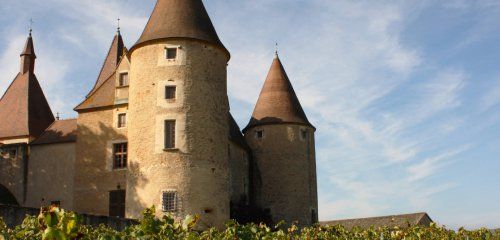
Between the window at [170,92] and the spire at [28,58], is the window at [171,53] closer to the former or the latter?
the window at [170,92]

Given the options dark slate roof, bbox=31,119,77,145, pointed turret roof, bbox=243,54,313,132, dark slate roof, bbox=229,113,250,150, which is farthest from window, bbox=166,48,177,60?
pointed turret roof, bbox=243,54,313,132

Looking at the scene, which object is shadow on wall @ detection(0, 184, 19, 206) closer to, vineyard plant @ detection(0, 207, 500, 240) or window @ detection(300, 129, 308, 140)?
window @ detection(300, 129, 308, 140)

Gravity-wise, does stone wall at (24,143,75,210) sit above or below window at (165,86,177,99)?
below

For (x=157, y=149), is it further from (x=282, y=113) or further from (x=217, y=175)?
(x=282, y=113)

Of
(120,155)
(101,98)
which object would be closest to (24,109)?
(101,98)

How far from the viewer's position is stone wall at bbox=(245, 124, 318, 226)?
28984mm

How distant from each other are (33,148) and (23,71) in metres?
7.27

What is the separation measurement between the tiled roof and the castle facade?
68 millimetres

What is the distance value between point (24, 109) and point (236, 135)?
10231 millimetres

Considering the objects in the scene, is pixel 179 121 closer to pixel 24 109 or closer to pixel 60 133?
pixel 60 133

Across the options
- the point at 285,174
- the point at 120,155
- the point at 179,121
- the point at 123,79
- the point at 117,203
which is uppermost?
the point at 123,79

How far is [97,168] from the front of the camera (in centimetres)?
2412

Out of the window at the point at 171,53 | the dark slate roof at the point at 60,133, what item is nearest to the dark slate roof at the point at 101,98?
the dark slate roof at the point at 60,133

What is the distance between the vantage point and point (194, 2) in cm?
2339
